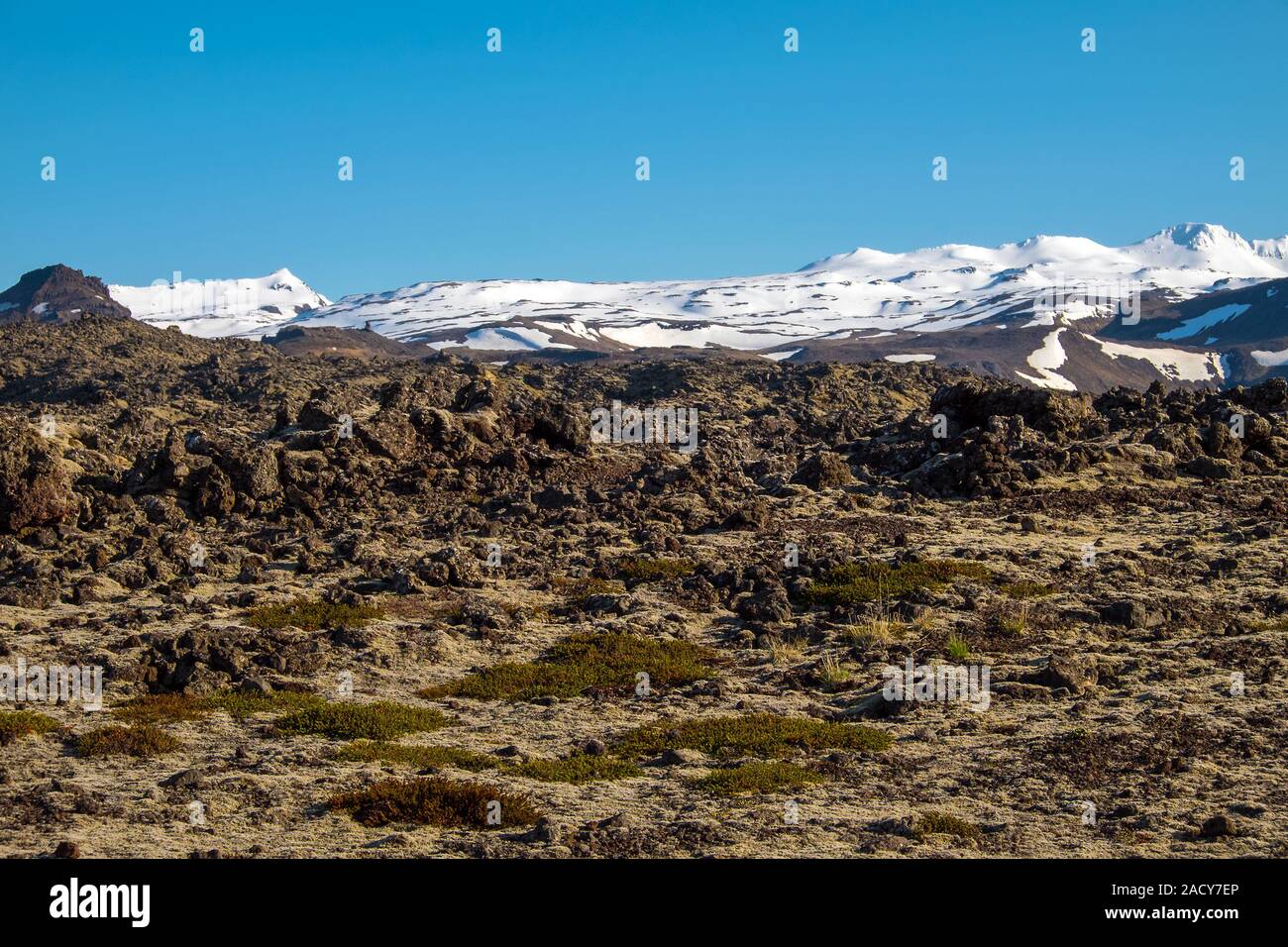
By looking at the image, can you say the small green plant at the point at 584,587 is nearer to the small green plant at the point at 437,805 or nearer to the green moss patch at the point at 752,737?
the green moss patch at the point at 752,737

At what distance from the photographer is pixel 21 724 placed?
583 inches

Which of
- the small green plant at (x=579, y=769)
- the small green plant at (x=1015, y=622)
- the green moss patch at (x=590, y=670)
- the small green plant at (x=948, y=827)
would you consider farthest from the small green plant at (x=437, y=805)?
the small green plant at (x=1015, y=622)

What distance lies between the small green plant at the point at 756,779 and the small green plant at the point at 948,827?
1.69m

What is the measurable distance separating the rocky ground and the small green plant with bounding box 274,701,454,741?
0.06 m

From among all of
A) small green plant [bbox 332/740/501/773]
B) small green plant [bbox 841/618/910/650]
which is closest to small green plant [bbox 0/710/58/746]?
small green plant [bbox 332/740/501/773]

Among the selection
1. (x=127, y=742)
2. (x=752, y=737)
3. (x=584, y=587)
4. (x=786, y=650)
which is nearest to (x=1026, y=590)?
(x=786, y=650)

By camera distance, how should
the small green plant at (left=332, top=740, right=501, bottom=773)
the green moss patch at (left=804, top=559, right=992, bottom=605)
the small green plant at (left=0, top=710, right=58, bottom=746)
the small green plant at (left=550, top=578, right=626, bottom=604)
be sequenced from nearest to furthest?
the small green plant at (left=332, top=740, right=501, bottom=773), the small green plant at (left=0, top=710, right=58, bottom=746), the green moss patch at (left=804, top=559, right=992, bottom=605), the small green plant at (left=550, top=578, right=626, bottom=604)

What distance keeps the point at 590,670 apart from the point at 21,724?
758cm

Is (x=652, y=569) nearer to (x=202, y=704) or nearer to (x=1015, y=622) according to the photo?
(x=1015, y=622)

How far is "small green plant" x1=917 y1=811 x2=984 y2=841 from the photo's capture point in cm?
1133

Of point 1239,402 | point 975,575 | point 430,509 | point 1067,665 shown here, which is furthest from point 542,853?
point 1239,402

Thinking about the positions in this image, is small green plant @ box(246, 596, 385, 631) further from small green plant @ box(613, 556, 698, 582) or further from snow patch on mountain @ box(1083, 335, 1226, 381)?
snow patch on mountain @ box(1083, 335, 1226, 381)
